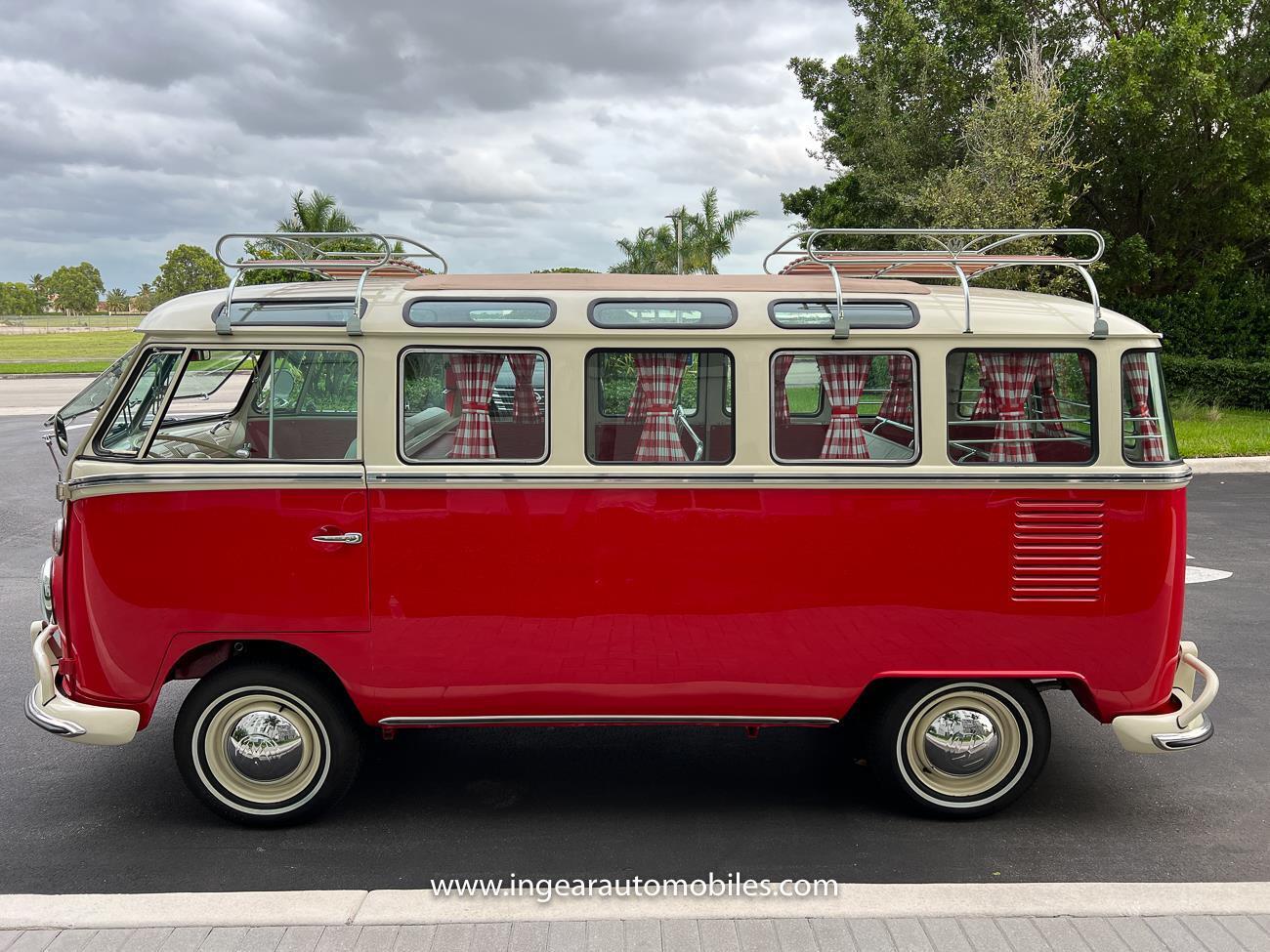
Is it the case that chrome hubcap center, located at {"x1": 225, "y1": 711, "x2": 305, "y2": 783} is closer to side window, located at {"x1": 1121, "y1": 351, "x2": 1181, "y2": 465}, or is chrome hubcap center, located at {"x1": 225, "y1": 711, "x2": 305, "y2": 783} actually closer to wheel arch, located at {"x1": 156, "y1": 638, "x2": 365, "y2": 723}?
wheel arch, located at {"x1": 156, "y1": 638, "x2": 365, "y2": 723}

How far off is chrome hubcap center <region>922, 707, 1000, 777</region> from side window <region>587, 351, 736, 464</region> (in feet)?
5.29

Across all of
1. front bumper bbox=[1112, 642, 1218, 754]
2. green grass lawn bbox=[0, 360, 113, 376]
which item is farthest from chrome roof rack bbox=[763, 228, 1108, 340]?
green grass lawn bbox=[0, 360, 113, 376]

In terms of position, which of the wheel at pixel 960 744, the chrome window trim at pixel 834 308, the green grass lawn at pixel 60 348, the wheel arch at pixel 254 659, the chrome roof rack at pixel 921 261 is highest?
the green grass lawn at pixel 60 348

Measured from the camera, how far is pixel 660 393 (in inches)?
177

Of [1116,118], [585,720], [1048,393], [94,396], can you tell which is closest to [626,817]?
[585,720]

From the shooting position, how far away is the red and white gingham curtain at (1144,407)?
14.5 ft

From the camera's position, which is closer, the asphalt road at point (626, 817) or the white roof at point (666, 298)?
the asphalt road at point (626, 817)

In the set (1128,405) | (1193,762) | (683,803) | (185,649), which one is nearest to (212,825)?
(185,649)

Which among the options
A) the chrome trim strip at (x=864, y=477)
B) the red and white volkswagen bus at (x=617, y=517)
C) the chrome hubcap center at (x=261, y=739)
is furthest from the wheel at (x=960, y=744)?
the chrome hubcap center at (x=261, y=739)

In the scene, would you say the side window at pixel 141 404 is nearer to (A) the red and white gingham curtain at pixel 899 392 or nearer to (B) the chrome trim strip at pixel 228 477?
(B) the chrome trim strip at pixel 228 477

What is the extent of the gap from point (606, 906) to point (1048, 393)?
290cm

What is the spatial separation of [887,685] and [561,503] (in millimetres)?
1744

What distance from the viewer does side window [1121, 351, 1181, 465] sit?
14.5 ft

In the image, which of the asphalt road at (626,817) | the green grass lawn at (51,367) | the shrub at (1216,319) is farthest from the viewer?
the green grass lawn at (51,367)
